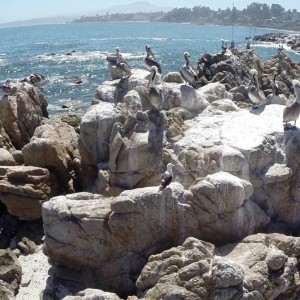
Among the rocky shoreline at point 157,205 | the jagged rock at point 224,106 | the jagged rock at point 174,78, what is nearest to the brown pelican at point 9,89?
the rocky shoreline at point 157,205

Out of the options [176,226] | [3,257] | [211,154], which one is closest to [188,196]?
[176,226]

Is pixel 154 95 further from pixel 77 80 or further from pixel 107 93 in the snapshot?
pixel 77 80

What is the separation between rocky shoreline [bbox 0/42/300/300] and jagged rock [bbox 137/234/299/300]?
30mm

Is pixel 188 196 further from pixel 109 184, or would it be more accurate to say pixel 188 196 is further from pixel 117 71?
pixel 117 71

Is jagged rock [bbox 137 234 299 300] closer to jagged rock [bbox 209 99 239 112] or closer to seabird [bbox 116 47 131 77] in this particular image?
jagged rock [bbox 209 99 239 112]

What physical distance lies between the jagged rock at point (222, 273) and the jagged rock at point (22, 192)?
762cm

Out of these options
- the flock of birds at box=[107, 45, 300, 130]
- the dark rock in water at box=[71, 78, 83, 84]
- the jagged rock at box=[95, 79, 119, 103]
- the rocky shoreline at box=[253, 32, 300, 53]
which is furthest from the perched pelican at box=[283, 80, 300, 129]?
the rocky shoreline at box=[253, 32, 300, 53]

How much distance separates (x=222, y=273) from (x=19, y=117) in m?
15.5

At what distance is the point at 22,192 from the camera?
20.4 m

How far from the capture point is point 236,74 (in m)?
39.4

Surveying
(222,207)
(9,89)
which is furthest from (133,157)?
(9,89)

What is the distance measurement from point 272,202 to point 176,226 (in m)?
3.60

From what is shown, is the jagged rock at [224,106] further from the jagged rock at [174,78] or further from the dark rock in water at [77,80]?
the dark rock in water at [77,80]

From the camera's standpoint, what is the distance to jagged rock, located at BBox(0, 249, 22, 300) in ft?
55.9
